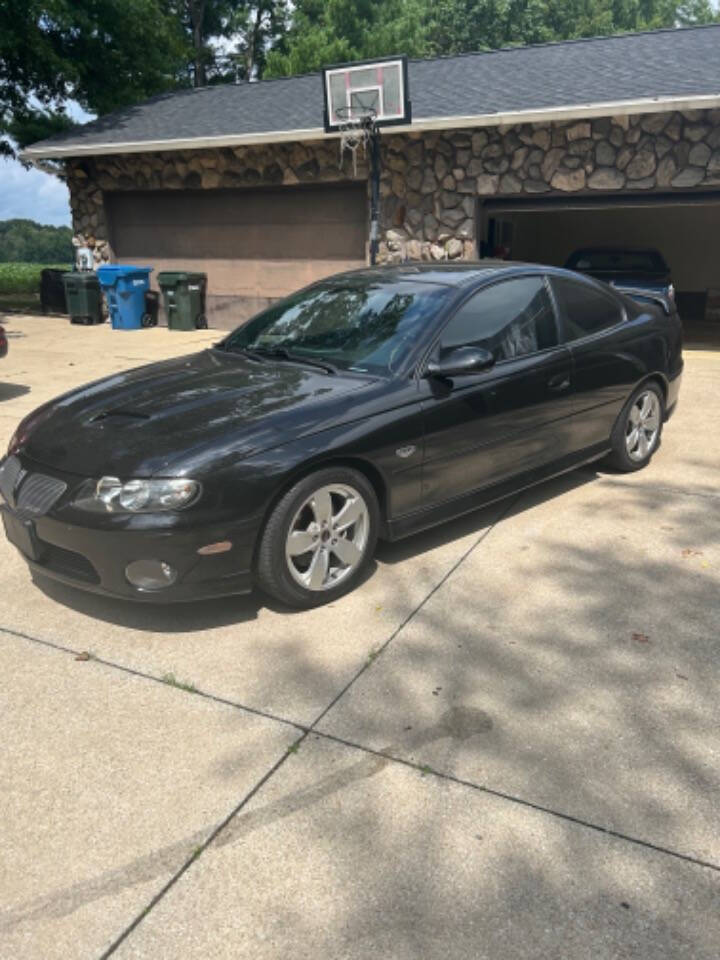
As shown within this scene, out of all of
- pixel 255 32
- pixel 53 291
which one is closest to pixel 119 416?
pixel 53 291

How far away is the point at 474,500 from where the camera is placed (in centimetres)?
425

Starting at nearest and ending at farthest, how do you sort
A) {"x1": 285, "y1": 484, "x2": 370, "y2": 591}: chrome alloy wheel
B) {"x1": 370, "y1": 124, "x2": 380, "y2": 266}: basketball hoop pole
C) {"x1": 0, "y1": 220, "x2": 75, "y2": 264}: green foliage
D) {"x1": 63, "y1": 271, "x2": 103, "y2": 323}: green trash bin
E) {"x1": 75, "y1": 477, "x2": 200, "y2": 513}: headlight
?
{"x1": 75, "y1": 477, "x2": 200, "y2": 513}: headlight → {"x1": 285, "y1": 484, "x2": 370, "y2": 591}: chrome alloy wheel → {"x1": 370, "y1": 124, "x2": 380, "y2": 266}: basketball hoop pole → {"x1": 63, "y1": 271, "x2": 103, "y2": 323}: green trash bin → {"x1": 0, "y1": 220, "x2": 75, "y2": 264}: green foliage

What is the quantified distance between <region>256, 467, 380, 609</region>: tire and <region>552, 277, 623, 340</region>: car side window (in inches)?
77.1

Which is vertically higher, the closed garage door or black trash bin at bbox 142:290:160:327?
the closed garage door

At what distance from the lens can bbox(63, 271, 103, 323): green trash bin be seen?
1469 centimetres

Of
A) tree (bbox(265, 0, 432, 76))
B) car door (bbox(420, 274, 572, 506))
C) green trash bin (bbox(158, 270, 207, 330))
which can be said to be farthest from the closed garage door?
tree (bbox(265, 0, 432, 76))

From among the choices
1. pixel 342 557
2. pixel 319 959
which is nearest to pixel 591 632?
pixel 342 557

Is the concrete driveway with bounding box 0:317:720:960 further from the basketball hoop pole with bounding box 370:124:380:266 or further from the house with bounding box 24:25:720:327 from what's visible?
the basketball hoop pole with bounding box 370:124:380:266

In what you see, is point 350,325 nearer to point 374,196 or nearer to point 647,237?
point 374,196

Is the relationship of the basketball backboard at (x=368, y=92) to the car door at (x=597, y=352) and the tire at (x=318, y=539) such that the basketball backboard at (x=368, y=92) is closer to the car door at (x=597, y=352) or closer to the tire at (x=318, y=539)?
the car door at (x=597, y=352)

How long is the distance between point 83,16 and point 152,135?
7094 millimetres

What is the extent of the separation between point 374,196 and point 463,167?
137cm

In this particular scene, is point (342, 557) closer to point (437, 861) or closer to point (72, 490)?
point (72, 490)

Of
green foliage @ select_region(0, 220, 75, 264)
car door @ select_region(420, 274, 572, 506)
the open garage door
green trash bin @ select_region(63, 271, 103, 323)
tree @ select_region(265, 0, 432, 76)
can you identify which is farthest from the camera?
green foliage @ select_region(0, 220, 75, 264)
